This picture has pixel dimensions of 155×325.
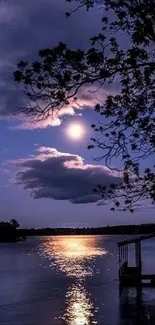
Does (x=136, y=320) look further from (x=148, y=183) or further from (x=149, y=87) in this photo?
(x=149, y=87)

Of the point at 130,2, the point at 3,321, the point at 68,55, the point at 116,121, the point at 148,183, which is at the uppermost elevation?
the point at 130,2

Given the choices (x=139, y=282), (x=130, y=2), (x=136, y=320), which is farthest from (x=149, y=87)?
(x=139, y=282)

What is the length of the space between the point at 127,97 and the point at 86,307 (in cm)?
790

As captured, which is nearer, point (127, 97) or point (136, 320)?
point (127, 97)

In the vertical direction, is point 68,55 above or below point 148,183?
above

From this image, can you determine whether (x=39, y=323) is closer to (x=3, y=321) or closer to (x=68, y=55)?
(x=3, y=321)

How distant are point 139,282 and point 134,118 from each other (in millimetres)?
12458

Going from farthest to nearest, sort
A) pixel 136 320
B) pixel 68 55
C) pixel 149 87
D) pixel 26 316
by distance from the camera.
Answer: pixel 26 316
pixel 136 320
pixel 149 87
pixel 68 55

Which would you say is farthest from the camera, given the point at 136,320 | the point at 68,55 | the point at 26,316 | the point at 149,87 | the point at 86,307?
the point at 86,307

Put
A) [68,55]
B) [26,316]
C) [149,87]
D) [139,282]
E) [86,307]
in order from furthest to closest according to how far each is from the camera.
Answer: [139,282]
[86,307]
[26,316]
[149,87]
[68,55]

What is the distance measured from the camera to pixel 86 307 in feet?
55.7

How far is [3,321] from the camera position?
15188 mm

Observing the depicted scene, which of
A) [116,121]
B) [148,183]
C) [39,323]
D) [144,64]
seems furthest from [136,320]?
[144,64]

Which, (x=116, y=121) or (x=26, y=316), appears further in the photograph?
(x=26, y=316)
